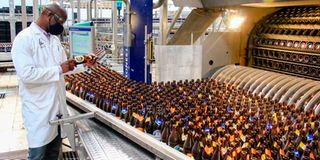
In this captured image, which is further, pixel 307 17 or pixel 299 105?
pixel 307 17

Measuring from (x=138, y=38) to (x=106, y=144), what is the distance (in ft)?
10.1

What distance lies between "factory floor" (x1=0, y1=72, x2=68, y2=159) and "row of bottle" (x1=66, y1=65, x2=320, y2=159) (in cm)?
102

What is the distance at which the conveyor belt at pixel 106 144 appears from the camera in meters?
2.29

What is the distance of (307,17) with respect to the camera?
393cm

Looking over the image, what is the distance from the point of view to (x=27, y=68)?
2236 millimetres

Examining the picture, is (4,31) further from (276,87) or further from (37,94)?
(276,87)

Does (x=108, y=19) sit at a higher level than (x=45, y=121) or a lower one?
higher

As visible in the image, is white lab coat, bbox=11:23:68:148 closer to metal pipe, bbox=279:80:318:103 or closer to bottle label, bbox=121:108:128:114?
bottle label, bbox=121:108:128:114

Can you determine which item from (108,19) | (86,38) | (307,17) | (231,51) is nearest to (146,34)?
(86,38)

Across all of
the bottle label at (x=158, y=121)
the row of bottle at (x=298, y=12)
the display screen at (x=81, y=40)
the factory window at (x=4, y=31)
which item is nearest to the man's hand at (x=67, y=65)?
the bottle label at (x=158, y=121)

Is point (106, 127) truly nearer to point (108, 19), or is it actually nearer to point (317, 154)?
point (317, 154)

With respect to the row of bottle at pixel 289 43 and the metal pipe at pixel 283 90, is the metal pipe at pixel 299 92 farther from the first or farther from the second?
the row of bottle at pixel 289 43

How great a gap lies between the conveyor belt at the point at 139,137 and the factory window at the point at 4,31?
9.18 metres

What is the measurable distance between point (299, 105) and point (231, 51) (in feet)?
5.86
